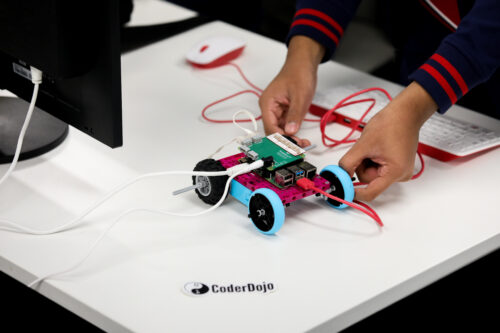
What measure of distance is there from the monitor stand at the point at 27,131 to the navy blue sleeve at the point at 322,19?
20.4 inches

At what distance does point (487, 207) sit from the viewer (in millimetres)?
989

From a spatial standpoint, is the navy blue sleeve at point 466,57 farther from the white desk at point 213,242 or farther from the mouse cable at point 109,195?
the mouse cable at point 109,195

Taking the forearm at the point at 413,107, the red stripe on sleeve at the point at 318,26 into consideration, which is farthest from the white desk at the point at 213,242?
the red stripe on sleeve at the point at 318,26

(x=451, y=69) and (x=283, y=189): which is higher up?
(x=451, y=69)

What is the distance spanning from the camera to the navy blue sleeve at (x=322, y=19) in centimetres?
125

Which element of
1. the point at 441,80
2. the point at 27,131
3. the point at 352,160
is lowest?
the point at 27,131

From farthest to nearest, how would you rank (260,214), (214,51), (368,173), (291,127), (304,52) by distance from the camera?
(214,51), (304,52), (291,127), (368,173), (260,214)

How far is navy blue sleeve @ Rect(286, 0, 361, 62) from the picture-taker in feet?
4.11

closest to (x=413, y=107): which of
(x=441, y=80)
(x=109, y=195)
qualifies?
(x=441, y=80)

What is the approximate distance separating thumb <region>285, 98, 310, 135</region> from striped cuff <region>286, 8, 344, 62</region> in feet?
0.55

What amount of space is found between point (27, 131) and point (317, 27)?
0.60 m

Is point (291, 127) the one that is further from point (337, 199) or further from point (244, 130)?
point (337, 199)

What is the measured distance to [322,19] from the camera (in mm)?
1254

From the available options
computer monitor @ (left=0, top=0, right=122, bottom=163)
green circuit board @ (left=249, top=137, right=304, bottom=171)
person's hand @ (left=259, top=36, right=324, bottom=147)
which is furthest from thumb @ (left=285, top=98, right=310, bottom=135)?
computer monitor @ (left=0, top=0, right=122, bottom=163)
